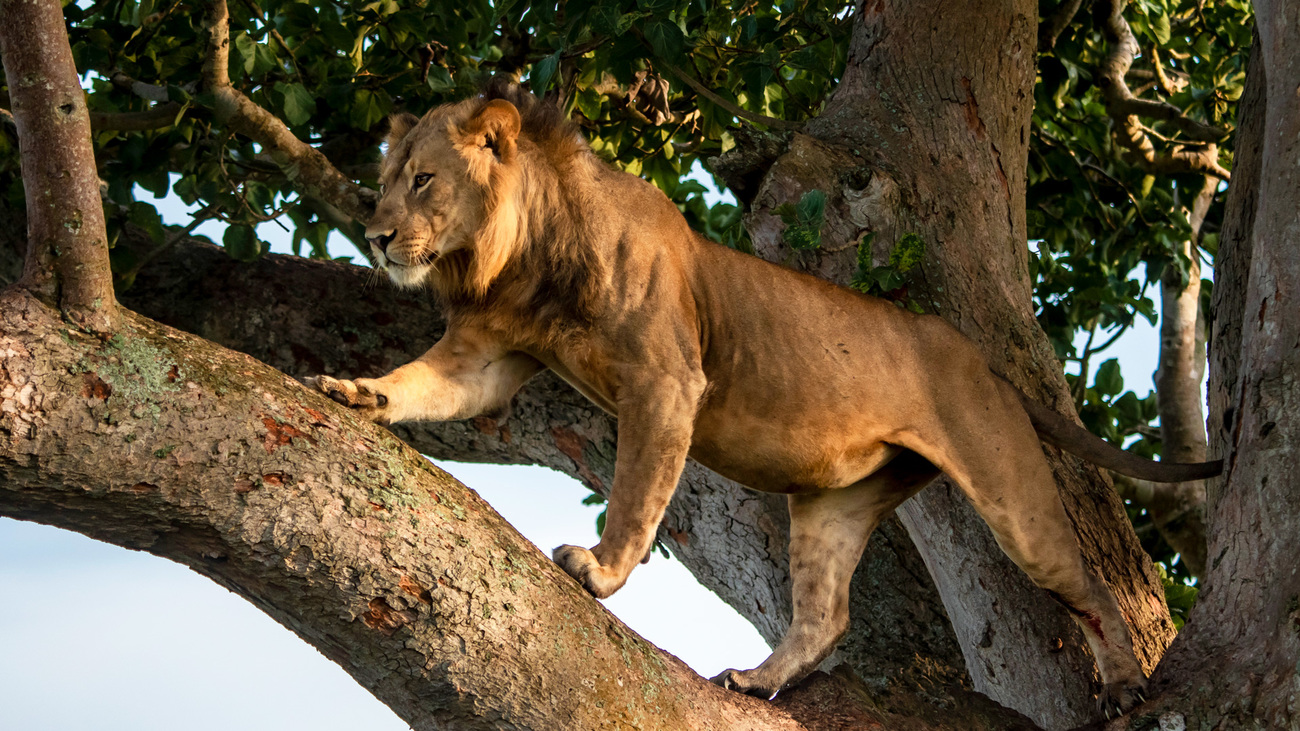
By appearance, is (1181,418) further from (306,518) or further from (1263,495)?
(306,518)

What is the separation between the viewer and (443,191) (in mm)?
3266

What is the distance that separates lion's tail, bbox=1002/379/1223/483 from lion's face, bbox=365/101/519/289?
67.2 inches

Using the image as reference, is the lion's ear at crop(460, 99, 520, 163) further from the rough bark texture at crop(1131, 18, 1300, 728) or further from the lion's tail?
the rough bark texture at crop(1131, 18, 1300, 728)

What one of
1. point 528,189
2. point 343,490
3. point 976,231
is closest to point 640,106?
point 976,231

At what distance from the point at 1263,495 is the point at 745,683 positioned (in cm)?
144

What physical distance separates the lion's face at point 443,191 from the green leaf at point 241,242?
1742 millimetres

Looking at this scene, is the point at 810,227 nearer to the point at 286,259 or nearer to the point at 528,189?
the point at 528,189

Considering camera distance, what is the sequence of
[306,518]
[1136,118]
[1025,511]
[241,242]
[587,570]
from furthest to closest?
[1136,118] < [241,242] < [1025,511] < [587,570] < [306,518]

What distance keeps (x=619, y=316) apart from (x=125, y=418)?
135cm

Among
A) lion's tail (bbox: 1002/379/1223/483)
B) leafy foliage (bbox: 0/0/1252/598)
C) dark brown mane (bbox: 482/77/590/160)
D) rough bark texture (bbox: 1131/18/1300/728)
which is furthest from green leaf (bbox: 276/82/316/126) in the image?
rough bark texture (bbox: 1131/18/1300/728)

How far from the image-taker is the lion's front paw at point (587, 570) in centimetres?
296

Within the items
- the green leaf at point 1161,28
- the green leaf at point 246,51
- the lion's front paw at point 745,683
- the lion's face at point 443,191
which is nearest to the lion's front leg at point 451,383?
the lion's face at point 443,191

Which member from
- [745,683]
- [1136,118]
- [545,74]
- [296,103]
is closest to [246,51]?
[296,103]

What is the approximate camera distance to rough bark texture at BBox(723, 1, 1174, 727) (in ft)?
12.7
